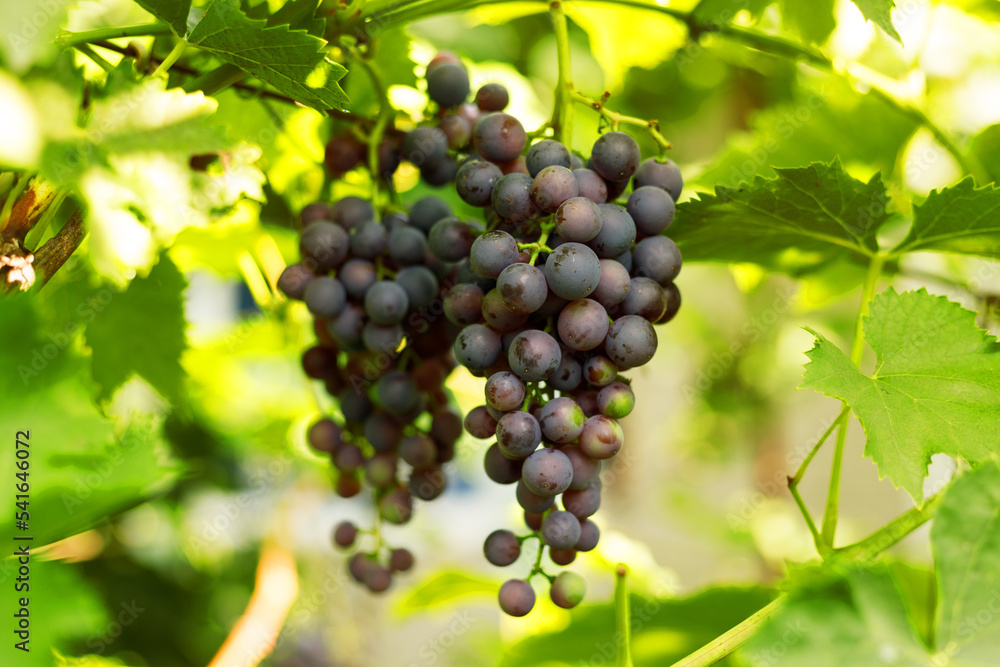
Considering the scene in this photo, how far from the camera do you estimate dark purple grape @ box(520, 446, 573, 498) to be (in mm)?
462

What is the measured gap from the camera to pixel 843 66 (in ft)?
2.59

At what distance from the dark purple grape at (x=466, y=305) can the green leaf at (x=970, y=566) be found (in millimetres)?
306

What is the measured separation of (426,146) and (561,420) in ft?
0.88

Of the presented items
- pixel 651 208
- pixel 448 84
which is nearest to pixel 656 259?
pixel 651 208

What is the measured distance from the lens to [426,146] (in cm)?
59

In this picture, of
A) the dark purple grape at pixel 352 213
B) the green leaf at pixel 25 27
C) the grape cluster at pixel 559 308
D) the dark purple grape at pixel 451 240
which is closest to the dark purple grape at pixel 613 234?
the grape cluster at pixel 559 308

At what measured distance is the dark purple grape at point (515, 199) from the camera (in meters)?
0.47

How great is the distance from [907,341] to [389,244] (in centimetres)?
41

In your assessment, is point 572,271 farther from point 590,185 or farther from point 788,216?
point 788,216

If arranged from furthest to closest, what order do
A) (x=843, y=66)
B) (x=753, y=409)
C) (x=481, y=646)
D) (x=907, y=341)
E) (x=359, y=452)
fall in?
(x=753, y=409) → (x=481, y=646) → (x=843, y=66) → (x=359, y=452) → (x=907, y=341)

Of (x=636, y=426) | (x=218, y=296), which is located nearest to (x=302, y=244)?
(x=218, y=296)

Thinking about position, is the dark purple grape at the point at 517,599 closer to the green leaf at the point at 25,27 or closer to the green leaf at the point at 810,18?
the green leaf at the point at 25,27

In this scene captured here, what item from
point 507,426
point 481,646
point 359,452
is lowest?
point 481,646

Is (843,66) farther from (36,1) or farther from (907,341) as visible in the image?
(36,1)
